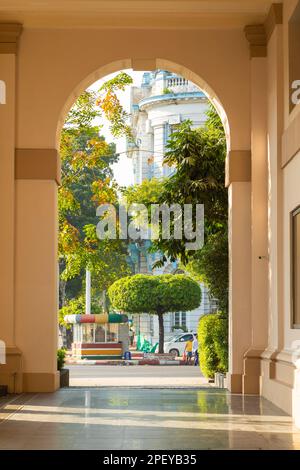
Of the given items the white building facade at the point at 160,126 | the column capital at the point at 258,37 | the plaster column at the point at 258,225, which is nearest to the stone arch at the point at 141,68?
the plaster column at the point at 258,225

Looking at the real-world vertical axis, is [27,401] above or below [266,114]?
below

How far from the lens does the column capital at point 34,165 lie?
15.0 meters

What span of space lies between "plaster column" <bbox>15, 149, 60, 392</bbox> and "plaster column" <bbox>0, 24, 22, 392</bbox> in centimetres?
13

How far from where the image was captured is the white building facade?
4888 cm

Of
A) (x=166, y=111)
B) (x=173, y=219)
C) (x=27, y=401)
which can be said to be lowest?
(x=27, y=401)

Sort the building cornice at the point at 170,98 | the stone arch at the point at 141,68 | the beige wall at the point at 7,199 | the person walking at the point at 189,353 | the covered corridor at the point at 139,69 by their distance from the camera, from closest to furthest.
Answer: the covered corridor at the point at 139,69, the beige wall at the point at 7,199, the stone arch at the point at 141,68, the person walking at the point at 189,353, the building cornice at the point at 170,98

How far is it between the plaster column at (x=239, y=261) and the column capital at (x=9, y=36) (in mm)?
3797

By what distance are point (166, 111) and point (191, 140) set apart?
32290 millimetres

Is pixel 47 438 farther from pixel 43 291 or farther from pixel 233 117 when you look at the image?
pixel 233 117

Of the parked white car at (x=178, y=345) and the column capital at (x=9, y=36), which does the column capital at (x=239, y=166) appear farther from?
the parked white car at (x=178, y=345)

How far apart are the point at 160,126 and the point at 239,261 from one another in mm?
36281

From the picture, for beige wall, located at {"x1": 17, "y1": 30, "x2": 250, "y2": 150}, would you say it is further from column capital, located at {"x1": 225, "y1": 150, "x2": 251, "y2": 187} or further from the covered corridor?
column capital, located at {"x1": 225, "y1": 150, "x2": 251, "y2": 187}
